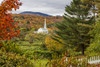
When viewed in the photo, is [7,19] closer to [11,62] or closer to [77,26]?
[11,62]

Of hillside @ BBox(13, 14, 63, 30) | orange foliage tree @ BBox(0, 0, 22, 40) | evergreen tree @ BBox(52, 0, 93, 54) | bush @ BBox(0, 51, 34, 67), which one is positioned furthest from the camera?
hillside @ BBox(13, 14, 63, 30)

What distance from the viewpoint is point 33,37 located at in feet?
156

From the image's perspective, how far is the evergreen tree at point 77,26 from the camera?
19.4 metres

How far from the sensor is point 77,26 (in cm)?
2002

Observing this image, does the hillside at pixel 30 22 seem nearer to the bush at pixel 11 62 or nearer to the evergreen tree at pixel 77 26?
the evergreen tree at pixel 77 26

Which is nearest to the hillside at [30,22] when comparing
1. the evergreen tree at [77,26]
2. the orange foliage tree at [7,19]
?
the evergreen tree at [77,26]

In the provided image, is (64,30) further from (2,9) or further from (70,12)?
(2,9)

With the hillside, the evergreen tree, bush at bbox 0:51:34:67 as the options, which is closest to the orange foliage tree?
bush at bbox 0:51:34:67

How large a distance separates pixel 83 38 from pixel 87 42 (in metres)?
0.89

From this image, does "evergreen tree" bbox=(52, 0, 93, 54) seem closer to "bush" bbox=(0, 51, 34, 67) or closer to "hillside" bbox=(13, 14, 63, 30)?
"bush" bbox=(0, 51, 34, 67)

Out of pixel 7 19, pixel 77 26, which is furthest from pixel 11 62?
pixel 77 26

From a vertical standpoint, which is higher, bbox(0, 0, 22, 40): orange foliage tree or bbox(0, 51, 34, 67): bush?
bbox(0, 0, 22, 40): orange foliage tree

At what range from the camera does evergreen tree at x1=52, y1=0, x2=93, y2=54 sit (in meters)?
19.4

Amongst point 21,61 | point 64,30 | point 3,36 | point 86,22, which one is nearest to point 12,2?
point 3,36
